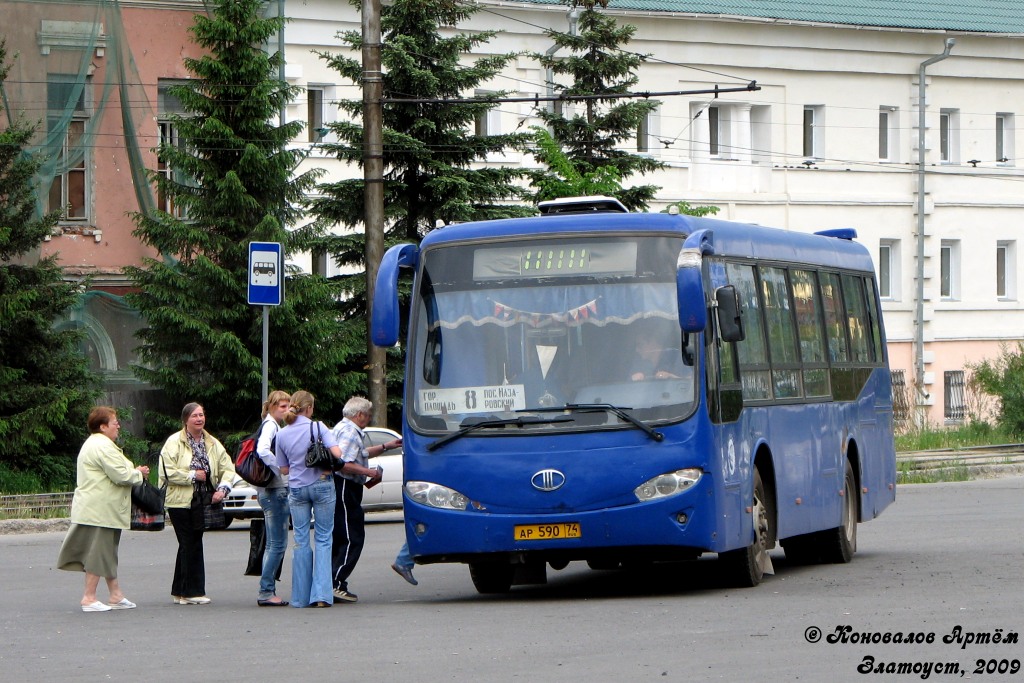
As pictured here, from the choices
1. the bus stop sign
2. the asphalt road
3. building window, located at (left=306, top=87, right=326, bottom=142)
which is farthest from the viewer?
building window, located at (left=306, top=87, right=326, bottom=142)

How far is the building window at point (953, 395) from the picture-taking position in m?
47.0

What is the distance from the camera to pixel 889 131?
46.1 meters

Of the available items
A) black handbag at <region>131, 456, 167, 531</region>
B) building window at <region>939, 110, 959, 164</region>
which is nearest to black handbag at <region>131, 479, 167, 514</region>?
black handbag at <region>131, 456, 167, 531</region>

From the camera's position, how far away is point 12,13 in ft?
100.0

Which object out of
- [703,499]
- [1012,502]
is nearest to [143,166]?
[1012,502]

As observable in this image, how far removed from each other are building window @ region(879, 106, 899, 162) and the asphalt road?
28.8 metres

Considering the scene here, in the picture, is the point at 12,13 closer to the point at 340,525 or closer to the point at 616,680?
the point at 340,525

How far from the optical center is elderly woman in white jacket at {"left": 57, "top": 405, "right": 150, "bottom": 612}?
14.2 m

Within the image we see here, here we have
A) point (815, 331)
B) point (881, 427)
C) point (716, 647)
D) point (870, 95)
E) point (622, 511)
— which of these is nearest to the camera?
point (716, 647)

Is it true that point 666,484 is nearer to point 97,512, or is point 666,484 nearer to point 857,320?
point 97,512

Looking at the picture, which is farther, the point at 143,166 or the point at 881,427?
the point at 143,166

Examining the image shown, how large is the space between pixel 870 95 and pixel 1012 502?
22.1 m

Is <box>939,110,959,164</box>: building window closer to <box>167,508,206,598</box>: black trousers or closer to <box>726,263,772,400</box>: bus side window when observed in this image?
<box>726,263,772,400</box>: bus side window

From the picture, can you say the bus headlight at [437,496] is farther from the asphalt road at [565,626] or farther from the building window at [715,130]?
the building window at [715,130]
